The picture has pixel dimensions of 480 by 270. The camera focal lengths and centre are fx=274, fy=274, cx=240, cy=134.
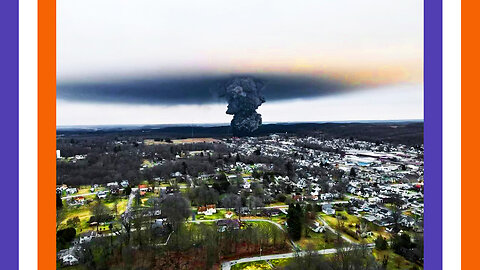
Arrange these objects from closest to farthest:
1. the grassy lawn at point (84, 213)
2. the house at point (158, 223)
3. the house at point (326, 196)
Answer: the house at point (158, 223) < the grassy lawn at point (84, 213) < the house at point (326, 196)

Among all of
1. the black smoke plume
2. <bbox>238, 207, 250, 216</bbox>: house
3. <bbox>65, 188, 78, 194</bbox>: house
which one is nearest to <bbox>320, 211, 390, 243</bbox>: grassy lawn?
<bbox>238, 207, 250, 216</bbox>: house

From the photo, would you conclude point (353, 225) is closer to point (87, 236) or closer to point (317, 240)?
point (317, 240)

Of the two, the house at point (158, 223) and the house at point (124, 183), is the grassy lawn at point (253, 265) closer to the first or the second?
the house at point (158, 223)

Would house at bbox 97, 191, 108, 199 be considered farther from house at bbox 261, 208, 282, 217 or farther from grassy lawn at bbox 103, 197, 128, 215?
house at bbox 261, 208, 282, 217

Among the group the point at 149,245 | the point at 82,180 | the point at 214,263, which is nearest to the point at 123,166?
the point at 82,180

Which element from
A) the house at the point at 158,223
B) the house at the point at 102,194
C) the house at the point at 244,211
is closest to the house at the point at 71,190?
the house at the point at 102,194

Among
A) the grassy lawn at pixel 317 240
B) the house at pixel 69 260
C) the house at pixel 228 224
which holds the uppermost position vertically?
the house at pixel 228 224

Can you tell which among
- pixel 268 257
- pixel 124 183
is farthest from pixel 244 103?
pixel 268 257
